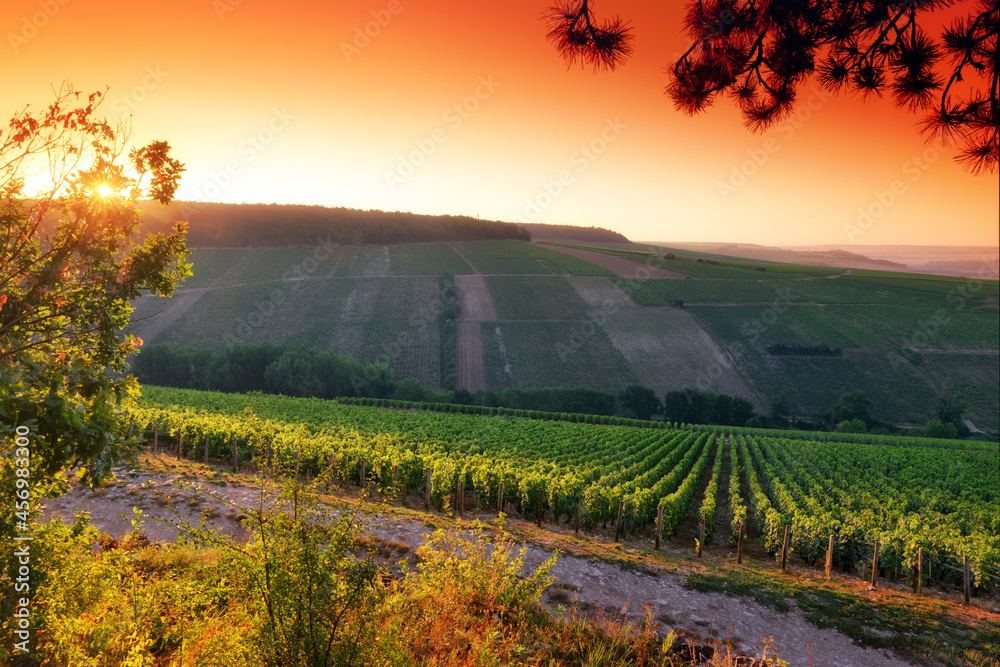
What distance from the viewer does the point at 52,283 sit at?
5.79 m

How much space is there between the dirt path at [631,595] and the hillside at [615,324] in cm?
5083

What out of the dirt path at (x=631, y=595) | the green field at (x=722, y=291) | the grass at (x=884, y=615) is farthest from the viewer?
the green field at (x=722, y=291)

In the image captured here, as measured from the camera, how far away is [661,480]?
2159 centimetres

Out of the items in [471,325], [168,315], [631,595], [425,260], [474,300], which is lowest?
[168,315]

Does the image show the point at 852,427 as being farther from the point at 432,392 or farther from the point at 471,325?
the point at 471,325

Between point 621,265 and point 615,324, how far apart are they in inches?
1213

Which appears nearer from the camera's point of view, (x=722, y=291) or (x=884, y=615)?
(x=884, y=615)

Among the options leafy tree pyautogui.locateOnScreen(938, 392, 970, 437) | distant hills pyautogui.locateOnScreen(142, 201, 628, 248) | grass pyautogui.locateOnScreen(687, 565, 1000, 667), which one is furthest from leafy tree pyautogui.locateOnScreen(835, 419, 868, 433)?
distant hills pyautogui.locateOnScreen(142, 201, 628, 248)

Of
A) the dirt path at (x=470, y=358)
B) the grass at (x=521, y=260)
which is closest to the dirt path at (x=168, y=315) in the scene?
the dirt path at (x=470, y=358)

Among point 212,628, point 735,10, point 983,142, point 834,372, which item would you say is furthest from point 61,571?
point 834,372

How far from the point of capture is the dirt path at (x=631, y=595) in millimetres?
8609

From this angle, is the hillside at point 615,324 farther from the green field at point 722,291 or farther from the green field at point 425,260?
the green field at point 425,260

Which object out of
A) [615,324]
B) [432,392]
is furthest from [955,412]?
[432,392]

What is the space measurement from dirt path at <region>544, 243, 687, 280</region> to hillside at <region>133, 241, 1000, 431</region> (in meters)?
0.86
